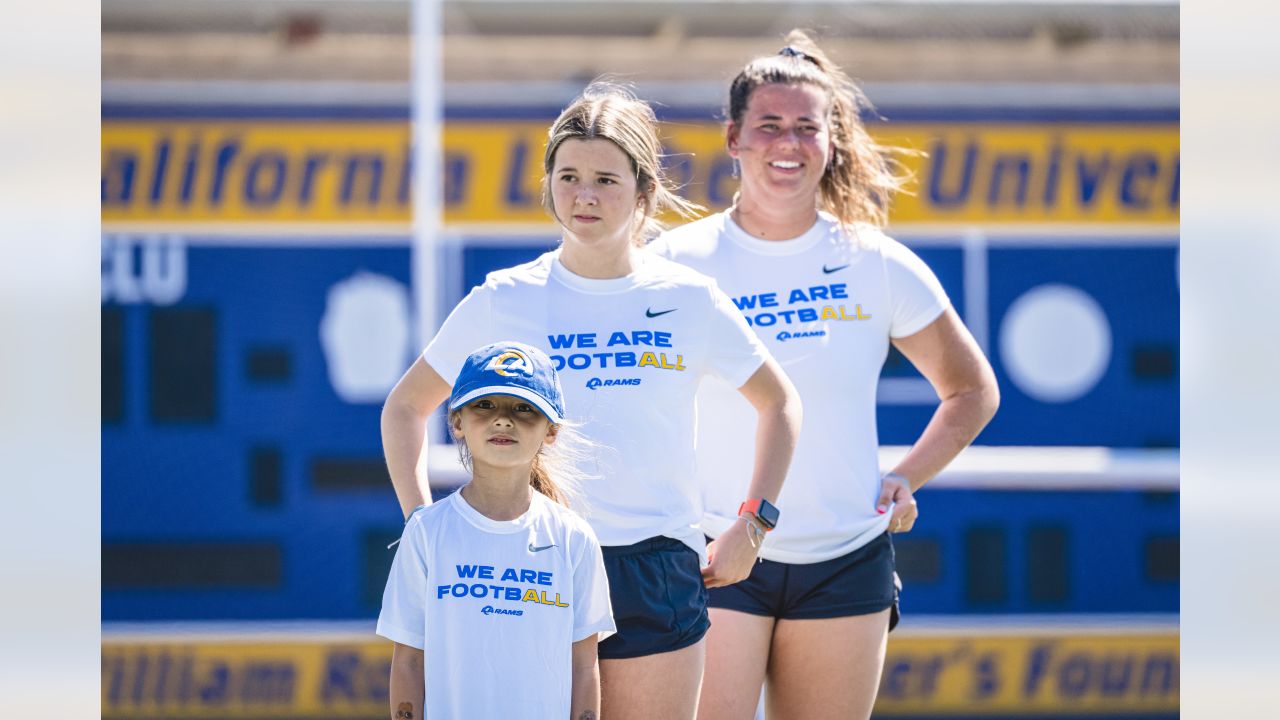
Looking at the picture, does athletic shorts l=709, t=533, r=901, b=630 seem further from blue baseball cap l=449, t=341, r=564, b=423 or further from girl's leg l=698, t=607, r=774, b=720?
blue baseball cap l=449, t=341, r=564, b=423

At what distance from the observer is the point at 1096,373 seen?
16.2ft

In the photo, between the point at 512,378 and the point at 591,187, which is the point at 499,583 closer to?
the point at 512,378

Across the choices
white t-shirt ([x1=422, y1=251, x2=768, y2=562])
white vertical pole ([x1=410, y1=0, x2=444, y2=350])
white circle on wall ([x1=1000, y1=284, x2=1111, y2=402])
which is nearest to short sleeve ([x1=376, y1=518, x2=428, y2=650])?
white t-shirt ([x1=422, y1=251, x2=768, y2=562])

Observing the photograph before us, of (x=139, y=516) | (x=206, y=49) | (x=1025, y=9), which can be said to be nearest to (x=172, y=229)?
(x=206, y=49)

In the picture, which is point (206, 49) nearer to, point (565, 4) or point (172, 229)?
point (172, 229)

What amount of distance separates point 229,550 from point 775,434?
3.20m

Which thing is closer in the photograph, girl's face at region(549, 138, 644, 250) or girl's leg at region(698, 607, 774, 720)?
girl's face at region(549, 138, 644, 250)

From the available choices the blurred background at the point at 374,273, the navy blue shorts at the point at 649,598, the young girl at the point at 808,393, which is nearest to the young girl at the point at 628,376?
the navy blue shorts at the point at 649,598

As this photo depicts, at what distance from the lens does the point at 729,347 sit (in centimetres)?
197

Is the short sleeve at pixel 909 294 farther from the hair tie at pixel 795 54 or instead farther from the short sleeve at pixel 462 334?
the short sleeve at pixel 462 334

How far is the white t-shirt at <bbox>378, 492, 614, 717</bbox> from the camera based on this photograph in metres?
Answer: 1.72

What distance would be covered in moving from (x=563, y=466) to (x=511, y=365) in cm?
18

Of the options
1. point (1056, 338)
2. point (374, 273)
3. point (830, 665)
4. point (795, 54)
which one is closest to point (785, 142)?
point (795, 54)

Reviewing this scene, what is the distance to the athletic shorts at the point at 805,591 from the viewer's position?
2.19m
